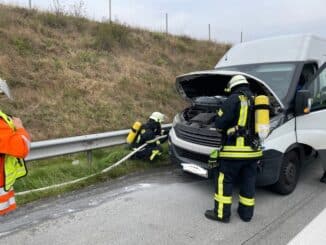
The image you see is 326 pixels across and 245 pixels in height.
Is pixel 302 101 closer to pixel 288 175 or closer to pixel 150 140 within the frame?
pixel 288 175

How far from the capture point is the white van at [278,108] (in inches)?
180

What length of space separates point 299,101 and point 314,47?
136cm

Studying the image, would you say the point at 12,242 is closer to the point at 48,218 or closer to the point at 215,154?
the point at 48,218

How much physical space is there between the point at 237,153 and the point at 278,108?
116 cm

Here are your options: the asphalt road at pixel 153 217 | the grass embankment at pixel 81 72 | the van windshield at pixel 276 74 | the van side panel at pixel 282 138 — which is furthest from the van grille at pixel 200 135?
the grass embankment at pixel 81 72

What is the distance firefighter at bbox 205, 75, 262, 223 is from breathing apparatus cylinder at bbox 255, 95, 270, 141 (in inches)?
3.6

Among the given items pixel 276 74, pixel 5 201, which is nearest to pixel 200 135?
pixel 276 74

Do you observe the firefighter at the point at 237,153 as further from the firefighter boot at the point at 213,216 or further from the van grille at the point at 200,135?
the van grille at the point at 200,135

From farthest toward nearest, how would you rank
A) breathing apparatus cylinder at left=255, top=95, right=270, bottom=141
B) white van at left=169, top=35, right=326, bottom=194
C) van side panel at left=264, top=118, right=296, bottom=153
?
1. white van at left=169, top=35, right=326, bottom=194
2. van side panel at left=264, top=118, right=296, bottom=153
3. breathing apparatus cylinder at left=255, top=95, right=270, bottom=141

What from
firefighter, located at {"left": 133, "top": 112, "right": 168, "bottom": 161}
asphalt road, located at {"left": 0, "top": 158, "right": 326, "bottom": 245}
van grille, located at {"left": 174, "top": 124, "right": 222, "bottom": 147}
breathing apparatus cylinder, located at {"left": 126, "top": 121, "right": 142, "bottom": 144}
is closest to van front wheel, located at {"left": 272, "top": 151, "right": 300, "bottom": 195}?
asphalt road, located at {"left": 0, "top": 158, "right": 326, "bottom": 245}

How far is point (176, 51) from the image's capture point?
16062 mm

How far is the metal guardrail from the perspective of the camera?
17.1 feet

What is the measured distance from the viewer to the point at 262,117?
12.8ft

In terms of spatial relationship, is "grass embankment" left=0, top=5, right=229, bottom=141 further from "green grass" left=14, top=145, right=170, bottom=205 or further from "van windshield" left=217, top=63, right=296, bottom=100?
"van windshield" left=217, top=63, right=296, bottom=100
